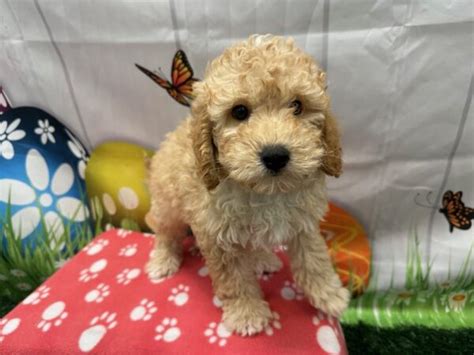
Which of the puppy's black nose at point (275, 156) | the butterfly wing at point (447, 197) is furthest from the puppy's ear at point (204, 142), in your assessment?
the butterfly wing at point (447, 197)

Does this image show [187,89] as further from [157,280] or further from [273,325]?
[273,325]

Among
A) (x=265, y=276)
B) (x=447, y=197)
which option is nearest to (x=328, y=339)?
(x=265, y=276)

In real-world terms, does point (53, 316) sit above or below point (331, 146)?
below

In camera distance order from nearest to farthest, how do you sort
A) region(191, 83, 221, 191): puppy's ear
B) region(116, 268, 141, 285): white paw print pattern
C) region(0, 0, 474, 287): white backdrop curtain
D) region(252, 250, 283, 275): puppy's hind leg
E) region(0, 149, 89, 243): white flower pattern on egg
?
region(191, 83, 221, 191): puppy's ear → region(0, 0, 474, 287): white backdrop curtain → region(252, 250, 283, 275): puppy's hind leg → region(116, 268, 141, 285): white paw print pattern → region(0, 149, 89, 243): white flower pattern on egg

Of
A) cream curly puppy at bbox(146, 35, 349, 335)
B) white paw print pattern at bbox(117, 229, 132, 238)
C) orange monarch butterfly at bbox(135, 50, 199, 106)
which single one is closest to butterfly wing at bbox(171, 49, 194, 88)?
orange monarch butterfly at bbox(135, 50, 199, 106)

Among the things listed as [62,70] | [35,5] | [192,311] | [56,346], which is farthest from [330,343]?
[35,5]

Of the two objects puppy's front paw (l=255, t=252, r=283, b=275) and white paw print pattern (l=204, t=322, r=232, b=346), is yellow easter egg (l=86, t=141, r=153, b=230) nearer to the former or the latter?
puppy's front paw (l=255, t=252, r=283, b=275)

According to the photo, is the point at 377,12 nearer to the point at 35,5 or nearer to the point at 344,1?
the point at 344,1
